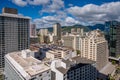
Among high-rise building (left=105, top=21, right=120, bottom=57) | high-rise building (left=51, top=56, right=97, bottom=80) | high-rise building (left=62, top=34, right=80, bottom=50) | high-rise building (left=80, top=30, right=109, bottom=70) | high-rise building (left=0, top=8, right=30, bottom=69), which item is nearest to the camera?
high-rise building (left=51, top=56, right=97, bottom=80)

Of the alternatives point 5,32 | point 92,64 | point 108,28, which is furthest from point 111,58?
point 5,32

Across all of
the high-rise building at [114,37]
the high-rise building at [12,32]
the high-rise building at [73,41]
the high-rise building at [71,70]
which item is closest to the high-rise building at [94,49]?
the high-rise building at [71,70]

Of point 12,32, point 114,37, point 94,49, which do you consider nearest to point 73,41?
point 114,37

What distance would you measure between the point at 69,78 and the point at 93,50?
25.7 m

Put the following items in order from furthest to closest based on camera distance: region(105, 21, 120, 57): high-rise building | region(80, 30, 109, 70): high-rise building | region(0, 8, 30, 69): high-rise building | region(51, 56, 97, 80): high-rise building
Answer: region(105, 21, 120, 57): high-rise building → region(0, 8, 30, 69): high-rise building → region(80, 30, 109, 70): high-rise building → region(51, 56, 97, 80): high-rise building

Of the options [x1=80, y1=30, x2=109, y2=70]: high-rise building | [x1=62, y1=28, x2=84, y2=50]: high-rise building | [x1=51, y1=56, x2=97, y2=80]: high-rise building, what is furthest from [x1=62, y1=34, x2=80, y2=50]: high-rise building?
[x1=51, y1=56, x2=97, y2=80]: high-rise building

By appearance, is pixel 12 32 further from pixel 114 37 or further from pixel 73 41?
pixel 114 37

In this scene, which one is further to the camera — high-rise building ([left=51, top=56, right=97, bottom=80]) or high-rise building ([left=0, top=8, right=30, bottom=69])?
high-rise building ([left=0, top=8, right=30, bottom=69])

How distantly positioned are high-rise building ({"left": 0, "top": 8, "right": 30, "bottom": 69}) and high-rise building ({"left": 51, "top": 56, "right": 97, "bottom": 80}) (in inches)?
1491

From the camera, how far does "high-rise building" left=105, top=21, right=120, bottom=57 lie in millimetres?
88125

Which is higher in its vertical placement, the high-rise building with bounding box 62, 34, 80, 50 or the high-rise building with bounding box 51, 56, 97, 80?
the high-rise building with bounding box 62, 34, 80, 50

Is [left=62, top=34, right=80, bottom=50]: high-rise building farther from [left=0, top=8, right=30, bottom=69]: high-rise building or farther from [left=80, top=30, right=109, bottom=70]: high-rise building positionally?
[left=0, top=8, right=30, bottom=69]: high-rise building

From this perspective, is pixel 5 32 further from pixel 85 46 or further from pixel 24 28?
pixel 85 46

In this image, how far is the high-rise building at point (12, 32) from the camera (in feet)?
220
